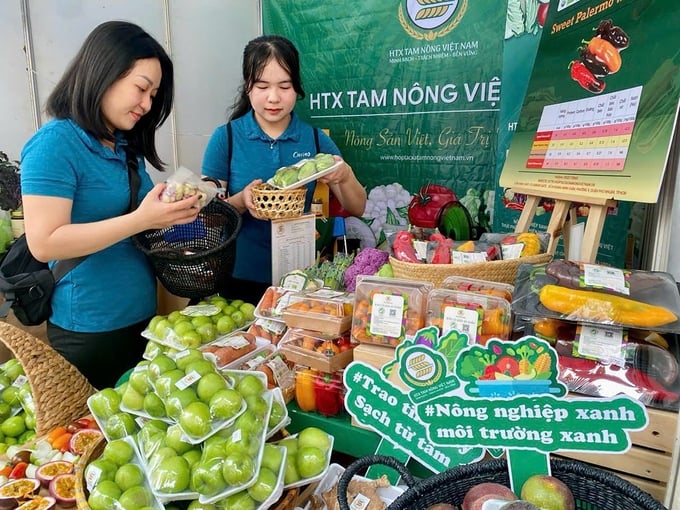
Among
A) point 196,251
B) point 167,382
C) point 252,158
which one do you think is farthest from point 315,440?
point 252,158

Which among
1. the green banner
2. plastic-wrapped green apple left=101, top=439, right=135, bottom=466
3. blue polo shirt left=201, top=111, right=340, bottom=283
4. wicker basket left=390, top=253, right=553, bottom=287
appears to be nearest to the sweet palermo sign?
wicker basket left=390, top=253, right=553, bottom=287

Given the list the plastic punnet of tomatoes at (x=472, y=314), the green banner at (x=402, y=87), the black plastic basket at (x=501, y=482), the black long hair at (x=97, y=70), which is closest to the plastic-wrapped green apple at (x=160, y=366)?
the black plastic basket at (x=501, y=482)

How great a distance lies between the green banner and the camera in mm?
3184

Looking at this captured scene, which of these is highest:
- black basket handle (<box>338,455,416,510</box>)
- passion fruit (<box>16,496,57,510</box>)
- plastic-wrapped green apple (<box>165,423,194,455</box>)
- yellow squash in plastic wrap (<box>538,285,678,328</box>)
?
yellow squash in plastic wrap (<box>538,285,678,328</box>)

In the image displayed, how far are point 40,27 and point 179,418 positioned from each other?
3209 mm

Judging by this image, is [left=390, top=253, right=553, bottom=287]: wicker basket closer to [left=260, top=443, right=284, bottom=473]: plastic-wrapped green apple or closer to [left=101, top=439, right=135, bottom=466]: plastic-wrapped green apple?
[left=260, top=443, right=284, bottom=473]: plastic-wrapped green apple

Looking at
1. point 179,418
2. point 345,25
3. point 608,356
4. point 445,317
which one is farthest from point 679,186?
point 345,25

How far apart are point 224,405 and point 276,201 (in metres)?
0.93

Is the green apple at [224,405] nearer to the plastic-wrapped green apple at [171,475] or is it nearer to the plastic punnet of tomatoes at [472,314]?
the plastic-wrapped green apple at [171,475]

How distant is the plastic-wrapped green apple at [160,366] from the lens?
3.99ft

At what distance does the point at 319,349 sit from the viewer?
1.39 m

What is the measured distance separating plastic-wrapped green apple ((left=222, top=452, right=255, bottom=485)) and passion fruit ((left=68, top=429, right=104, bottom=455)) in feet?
1.86

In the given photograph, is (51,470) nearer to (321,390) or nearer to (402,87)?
(321,390)

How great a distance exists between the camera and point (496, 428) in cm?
88
